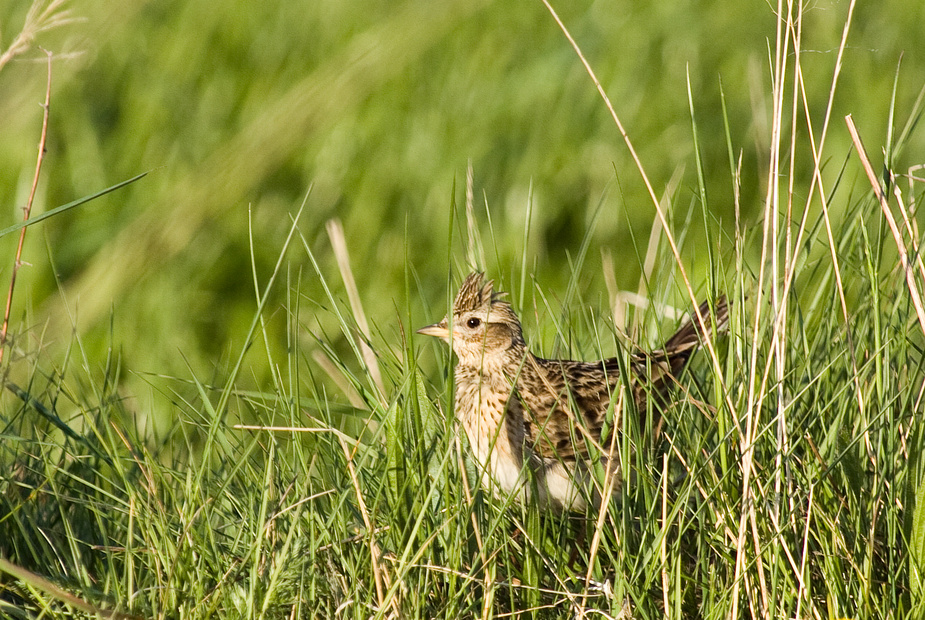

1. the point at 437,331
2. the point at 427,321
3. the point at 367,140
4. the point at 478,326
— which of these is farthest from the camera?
the point at 367,140

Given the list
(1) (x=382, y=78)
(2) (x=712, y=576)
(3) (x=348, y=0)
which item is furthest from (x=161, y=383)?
(3) (x=348, y=0)

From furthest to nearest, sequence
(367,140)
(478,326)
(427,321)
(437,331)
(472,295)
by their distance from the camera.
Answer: (367,140) → (427,321) → (478,326) → (472,295) → (437,331)

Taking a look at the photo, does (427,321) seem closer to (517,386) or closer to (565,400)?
(517,386)

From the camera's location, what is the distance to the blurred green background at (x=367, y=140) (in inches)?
253

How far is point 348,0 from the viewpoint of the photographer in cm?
980

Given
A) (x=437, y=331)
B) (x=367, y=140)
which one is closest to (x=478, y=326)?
(x=437, y=331)

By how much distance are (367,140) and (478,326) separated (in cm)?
342

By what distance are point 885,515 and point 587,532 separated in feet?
2.60

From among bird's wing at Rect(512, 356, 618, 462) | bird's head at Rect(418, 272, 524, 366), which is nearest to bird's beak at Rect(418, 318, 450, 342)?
bird's head at Rect(418, 272, 524, 366)

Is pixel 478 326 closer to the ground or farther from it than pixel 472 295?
closer to the ground

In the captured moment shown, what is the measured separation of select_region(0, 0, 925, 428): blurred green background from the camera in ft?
21.1

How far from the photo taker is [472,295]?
4.66 meters

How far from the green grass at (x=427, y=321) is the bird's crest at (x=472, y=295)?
9 cm

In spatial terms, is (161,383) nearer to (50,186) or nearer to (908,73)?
(50,186)
